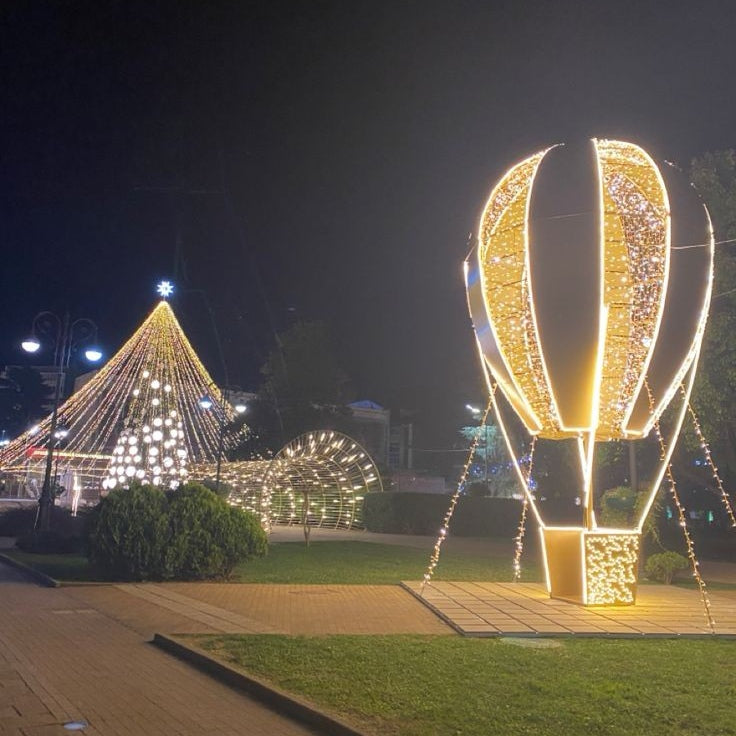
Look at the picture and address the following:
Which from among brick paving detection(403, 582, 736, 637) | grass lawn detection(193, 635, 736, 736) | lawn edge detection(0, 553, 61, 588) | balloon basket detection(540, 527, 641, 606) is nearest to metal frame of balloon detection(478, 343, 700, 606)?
balloon basket detection(540, 527, 641, 606)

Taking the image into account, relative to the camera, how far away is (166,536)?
15438mm

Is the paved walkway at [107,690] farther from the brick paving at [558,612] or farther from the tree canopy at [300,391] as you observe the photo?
the tree canopy at [300,391]

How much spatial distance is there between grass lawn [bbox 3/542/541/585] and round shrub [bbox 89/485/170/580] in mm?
591

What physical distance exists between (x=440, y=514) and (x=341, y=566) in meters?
16.1

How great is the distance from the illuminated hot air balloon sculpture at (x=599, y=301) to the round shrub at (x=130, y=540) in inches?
273

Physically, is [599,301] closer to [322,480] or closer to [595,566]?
[595,566]

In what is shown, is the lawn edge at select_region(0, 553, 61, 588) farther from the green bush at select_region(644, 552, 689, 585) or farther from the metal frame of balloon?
the green bush at select_region(644, 552, 689, 585)

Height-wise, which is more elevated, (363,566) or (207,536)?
(207,536)

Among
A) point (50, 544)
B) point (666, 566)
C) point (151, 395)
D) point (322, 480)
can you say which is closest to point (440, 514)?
point (322, 480)

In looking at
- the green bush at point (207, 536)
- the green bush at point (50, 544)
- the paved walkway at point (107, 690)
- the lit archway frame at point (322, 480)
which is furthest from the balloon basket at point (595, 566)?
the lit archway frame at point (322, 480)

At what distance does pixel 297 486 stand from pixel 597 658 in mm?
27011

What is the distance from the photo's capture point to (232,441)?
1667 inches

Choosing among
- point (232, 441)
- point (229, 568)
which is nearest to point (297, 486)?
point (232, 441)

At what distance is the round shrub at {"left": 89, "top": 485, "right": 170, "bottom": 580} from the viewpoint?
49.8 ft
